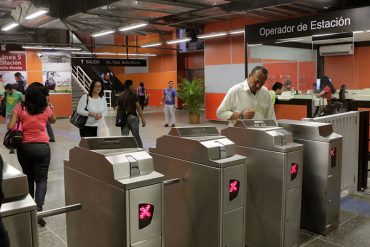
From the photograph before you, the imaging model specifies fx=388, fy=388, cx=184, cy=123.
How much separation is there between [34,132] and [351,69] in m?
10.7

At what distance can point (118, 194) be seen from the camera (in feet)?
6.47

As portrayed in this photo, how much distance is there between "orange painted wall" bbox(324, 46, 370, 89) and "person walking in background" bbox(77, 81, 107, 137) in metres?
8.19

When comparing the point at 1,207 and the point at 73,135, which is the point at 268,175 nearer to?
the point at 1,207

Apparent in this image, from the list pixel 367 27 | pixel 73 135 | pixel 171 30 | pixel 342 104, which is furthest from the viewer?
pixel 171 30

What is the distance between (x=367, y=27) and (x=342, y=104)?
164 centimetres

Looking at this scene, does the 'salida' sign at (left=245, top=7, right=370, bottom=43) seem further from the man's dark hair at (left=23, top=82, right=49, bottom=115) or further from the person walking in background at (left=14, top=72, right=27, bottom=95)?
the person walking in background at (left=14, top=72, right=27, bottom=95)

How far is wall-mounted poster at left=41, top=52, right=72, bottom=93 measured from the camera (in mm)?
15523

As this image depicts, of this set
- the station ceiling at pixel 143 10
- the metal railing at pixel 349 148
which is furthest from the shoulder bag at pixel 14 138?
the station ceiling at pixel 143 10

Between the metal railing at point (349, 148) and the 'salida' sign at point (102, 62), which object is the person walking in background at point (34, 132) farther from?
the 'salida' sign at point (102, 62)

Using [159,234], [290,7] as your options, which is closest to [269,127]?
[159,234]

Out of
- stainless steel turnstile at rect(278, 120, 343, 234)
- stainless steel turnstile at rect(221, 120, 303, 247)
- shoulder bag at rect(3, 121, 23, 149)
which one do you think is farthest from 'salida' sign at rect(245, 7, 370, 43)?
shoulder bag at rect(3, 121, 23, 149)

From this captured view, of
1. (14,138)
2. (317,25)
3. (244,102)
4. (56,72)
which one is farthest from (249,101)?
(56,72)

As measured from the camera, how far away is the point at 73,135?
1036cm

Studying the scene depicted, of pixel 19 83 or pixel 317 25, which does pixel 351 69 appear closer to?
pixel 317 25
